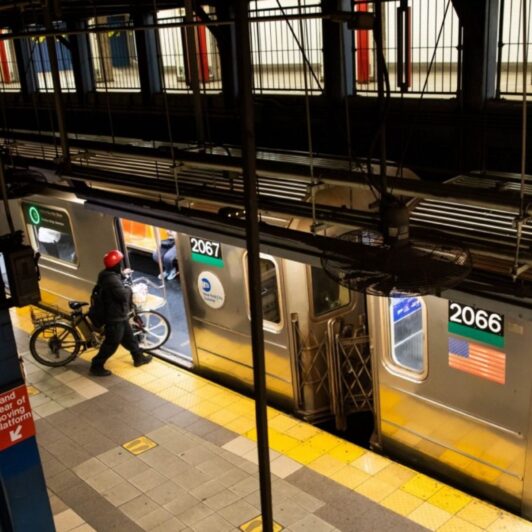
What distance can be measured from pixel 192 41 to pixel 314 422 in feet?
14.2

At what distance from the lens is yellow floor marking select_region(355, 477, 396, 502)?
6.48 meters

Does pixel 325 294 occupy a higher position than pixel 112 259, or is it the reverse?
pixel 112 259

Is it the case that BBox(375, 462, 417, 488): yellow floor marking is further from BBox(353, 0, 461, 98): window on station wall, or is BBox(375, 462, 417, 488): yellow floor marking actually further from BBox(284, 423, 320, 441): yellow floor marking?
BBox(353, 0, 461, 98): window on station wall

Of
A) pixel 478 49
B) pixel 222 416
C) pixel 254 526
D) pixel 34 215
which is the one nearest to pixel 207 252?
pixel 222 416

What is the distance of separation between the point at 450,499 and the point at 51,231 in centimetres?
756

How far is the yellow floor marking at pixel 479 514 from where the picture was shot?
6000mm

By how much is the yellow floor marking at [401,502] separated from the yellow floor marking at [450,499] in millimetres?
142

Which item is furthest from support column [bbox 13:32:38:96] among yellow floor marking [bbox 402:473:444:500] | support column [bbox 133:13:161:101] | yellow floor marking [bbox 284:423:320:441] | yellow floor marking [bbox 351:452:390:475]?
yellow floor marking [bbox 402:473:444:500]

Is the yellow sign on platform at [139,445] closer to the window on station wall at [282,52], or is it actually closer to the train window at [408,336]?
the train window at [408,336]

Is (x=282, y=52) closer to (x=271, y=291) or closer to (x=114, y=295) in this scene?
(x=271, y=291)

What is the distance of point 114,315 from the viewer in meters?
9.14

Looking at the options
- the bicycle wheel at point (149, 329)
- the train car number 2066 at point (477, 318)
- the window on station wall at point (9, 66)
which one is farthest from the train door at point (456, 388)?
the window on station wall at point (9, 66)

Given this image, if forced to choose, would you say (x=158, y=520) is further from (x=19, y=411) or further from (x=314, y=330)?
(x=314, y=330)

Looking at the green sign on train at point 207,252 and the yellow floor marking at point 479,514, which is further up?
the green sign on train at point 207,252
